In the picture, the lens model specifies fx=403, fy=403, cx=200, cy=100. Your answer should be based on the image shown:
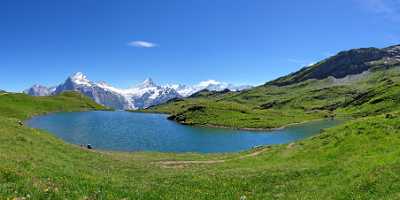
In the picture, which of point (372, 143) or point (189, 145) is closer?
point (372, 143)

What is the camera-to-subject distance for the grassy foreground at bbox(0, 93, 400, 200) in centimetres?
2384

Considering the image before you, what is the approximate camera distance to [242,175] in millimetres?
39719

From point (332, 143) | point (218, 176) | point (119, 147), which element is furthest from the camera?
point (119, 147)

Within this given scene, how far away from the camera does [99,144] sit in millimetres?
105500

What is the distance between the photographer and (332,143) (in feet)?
174

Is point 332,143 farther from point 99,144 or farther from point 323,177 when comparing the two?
point 99,144

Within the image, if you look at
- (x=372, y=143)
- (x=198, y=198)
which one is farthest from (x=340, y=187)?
(x=372, y=143)

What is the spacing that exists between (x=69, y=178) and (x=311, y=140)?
41118 millimetres

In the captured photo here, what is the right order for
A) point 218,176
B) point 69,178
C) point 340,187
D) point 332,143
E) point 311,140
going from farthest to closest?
point 311,140
point 332,143
point 218,176
point 340,187
point 69,178

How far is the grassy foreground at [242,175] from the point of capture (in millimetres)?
23844

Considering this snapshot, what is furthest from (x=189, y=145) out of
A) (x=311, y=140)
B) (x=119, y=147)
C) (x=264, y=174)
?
(x=264, y=174)

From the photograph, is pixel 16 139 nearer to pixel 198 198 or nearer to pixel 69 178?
pixel 69 178

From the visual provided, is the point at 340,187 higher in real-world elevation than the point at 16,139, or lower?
lower

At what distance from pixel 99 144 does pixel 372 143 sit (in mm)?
74568
